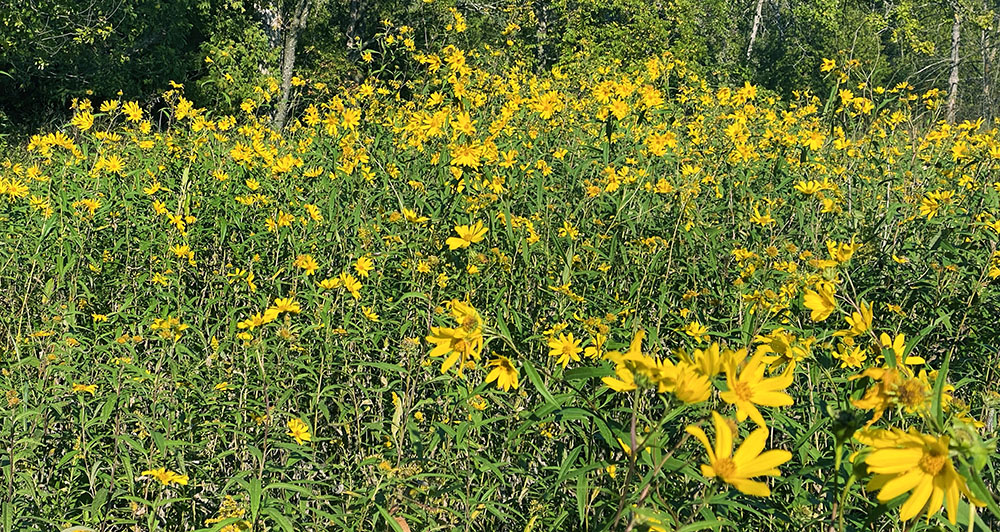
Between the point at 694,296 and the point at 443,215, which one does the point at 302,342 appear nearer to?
the point at 443,215

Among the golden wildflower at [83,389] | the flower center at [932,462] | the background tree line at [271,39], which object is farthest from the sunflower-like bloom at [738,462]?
the background tree line at [271,39]

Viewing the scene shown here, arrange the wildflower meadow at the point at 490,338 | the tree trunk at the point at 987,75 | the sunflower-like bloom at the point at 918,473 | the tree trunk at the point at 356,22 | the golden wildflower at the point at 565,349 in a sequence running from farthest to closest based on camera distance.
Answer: the tree trunk at the point at 987,75, the tree trunk at the point at 356,22, the golden wildflower at the point at 565,349, the wildflower meadow at the point at 490,338, the sunflower-like bloom at the point at 918,473

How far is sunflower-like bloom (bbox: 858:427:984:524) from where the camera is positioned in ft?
2.20

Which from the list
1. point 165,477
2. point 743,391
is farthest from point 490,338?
point 165,477

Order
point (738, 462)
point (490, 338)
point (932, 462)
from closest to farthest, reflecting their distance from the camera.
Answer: point (932, 462) → point (738, 462) → point (490, 338)

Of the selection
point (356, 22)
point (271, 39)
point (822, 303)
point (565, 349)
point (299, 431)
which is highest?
point (822, 303)

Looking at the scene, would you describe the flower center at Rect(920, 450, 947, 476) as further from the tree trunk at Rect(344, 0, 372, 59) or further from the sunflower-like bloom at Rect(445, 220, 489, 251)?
the tree trunk at Rect(344, 0, 372, 59)

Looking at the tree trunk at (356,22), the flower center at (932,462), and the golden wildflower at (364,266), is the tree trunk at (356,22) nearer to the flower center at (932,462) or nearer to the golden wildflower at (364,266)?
the golden wildflower at (364,266)

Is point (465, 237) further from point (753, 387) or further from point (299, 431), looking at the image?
point (753, 387)

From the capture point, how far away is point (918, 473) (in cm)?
69

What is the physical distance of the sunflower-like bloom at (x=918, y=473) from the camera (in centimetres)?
67

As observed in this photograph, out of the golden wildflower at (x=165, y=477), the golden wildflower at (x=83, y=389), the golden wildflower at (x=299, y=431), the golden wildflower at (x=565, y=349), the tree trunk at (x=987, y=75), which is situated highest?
the golden wildflower at (x=565, y=349)

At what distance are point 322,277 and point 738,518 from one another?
149cm

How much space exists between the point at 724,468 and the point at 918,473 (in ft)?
0.57
